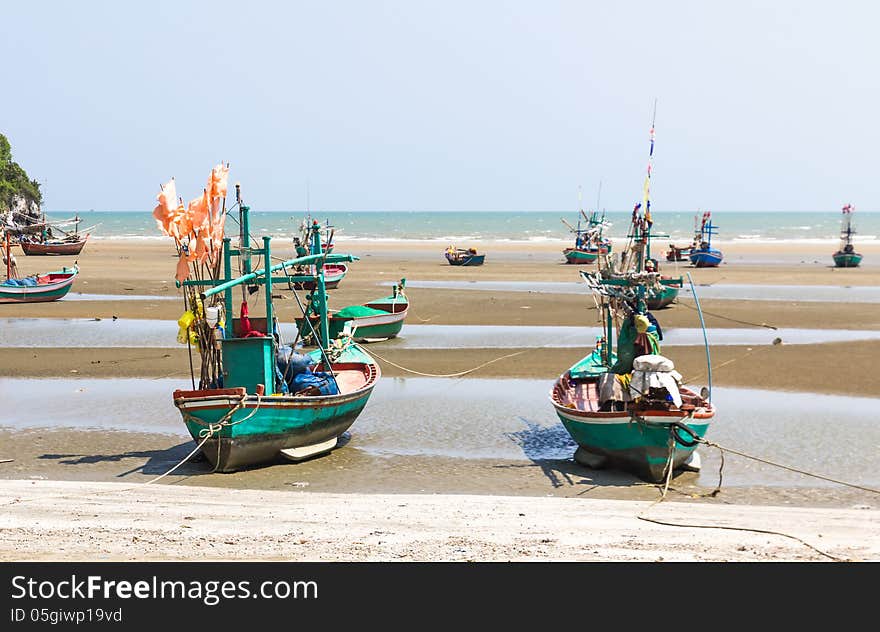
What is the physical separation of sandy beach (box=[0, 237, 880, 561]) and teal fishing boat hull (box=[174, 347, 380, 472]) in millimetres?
259

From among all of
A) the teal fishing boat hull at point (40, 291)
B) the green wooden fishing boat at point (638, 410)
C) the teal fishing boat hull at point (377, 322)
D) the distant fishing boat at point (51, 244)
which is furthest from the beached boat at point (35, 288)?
the distant fishing boat at point (51, 244)

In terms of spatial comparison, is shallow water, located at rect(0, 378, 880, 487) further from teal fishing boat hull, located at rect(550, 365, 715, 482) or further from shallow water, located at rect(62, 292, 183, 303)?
shallow water, located at rect(62, 292, 183, 303)

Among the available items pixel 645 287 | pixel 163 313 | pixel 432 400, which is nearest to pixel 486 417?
pixel 432 400

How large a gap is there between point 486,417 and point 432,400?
6.14 ft

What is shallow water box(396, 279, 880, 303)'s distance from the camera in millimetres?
37125

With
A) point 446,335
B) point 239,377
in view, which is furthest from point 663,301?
point 239,377

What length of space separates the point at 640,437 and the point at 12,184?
78.4 m

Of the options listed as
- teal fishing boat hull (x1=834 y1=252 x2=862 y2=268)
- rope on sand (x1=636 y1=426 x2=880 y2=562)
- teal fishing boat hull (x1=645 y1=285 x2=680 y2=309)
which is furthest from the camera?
teal fishing boat hull (x1=834 y1=252 x2=862 y2=268)

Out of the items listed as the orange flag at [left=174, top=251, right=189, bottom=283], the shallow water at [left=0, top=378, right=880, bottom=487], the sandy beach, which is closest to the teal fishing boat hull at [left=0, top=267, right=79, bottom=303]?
the sandy beach

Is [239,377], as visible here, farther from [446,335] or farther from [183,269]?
[446,335]

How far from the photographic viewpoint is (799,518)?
10.1 meters

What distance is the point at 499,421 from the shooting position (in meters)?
16.6
